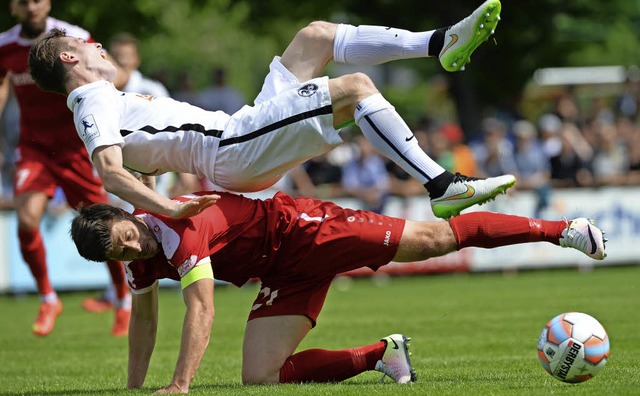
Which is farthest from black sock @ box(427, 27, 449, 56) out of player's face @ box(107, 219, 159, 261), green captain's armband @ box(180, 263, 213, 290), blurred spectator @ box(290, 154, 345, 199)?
blurred spectator @ box(290, 154, 345, 199)

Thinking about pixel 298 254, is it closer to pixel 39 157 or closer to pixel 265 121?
pixel 265 121

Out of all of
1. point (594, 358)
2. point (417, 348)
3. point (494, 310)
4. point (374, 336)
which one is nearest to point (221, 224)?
point (594, 358)

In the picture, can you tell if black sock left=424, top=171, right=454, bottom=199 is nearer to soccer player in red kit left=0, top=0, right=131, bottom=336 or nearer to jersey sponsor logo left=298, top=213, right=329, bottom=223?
jersey sponsor logo left=298, top=213, right=329, bottom=223

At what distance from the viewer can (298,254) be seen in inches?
287

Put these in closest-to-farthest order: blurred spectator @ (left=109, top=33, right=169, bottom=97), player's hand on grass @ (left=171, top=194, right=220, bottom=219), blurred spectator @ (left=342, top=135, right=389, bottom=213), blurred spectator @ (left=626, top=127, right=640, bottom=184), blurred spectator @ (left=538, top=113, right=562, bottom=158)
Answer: player's hand on grass @ (left=171, top=194, right=220, bottom=219) < blurred spectator @ (left=109, top=33, right=169, bottom=97) < blurred spectator @ (left=342, top=135, right=389, bottom=213) < blurred spectator @ (left=626, top=127, right=640, bottom=184) < blurred spectator @ (left=538, top=113, right=562, bottom=158)

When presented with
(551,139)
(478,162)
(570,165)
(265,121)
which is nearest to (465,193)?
(265,121)

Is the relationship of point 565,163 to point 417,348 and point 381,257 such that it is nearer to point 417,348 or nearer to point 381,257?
point 417,348

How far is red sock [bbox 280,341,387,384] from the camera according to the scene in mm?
7305

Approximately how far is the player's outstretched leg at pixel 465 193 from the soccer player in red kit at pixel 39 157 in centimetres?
497

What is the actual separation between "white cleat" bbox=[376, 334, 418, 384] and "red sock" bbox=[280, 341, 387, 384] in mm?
43

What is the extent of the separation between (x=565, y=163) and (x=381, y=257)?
12810 millimetres

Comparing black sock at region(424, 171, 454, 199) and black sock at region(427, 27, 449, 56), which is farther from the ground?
black sock at region(427, 27, 449, 56)

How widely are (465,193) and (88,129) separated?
2.37 meters

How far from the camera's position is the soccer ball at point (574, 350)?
21.7 feet
